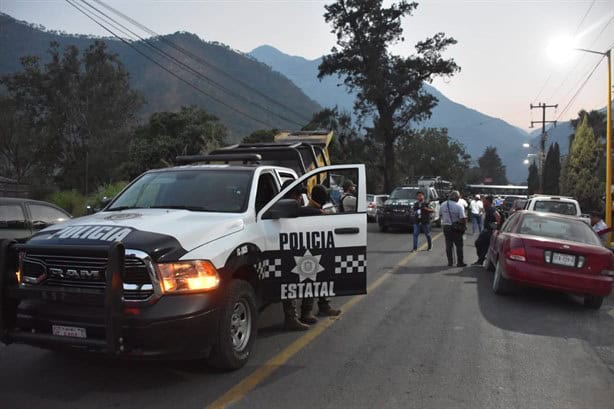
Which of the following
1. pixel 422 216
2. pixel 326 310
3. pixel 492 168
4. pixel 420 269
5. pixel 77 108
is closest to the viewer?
pixel 326 310

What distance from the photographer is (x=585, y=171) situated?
44.7 meters

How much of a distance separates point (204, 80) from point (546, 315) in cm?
12283

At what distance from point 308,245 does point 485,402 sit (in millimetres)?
2274

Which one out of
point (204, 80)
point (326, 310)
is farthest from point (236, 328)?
point (204, 80)

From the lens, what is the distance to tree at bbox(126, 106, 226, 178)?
35.0 metres

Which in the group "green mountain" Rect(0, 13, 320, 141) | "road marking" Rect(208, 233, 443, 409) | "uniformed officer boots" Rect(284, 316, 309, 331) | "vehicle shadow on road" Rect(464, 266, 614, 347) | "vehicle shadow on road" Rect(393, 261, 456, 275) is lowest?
"vehicle shadow on road" Rect(464, 266, 614, 347)

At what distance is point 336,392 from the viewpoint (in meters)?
4.39

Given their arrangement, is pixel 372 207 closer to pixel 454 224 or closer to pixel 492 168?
pixel 454 224

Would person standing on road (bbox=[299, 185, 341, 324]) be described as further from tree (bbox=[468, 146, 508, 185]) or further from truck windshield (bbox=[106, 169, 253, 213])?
tree (bbox=[468, 146, 508, 185])

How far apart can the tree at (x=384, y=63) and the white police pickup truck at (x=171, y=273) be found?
36127 millimetres

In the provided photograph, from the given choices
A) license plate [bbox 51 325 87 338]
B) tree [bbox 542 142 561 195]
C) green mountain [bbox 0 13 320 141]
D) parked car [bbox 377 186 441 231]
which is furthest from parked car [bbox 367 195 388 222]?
green mountain [bbox 0 13 320 141]

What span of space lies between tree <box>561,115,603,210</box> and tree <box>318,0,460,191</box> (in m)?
13.7

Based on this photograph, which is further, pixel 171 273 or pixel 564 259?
pixel 564 259

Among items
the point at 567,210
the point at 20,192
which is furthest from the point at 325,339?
the point at 20,192
